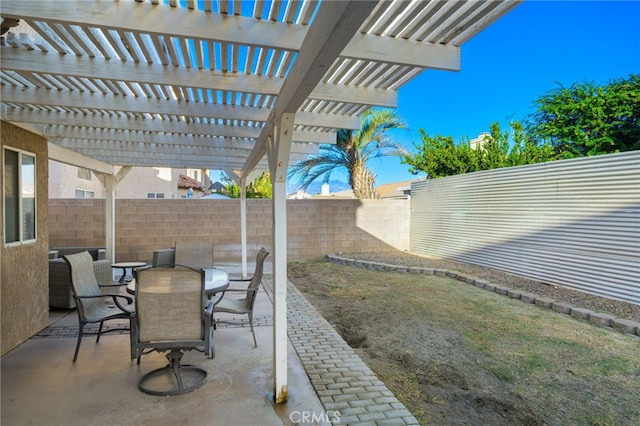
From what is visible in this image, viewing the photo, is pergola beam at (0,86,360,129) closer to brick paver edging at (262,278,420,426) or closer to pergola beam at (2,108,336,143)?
pergola beam at (2,108,336,143)

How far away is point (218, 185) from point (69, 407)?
82.6 feet

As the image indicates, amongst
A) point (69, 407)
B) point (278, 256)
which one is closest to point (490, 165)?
point (278, 256)

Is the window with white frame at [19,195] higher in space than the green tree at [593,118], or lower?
lower

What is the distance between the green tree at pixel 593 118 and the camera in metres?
10.5

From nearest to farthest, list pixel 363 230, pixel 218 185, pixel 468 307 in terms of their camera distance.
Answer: pixel 468 307, pixel 363 230, pixel 218 185

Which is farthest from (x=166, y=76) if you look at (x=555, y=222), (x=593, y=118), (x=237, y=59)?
(x=593, y=118)

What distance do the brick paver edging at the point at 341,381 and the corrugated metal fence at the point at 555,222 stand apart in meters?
4.45

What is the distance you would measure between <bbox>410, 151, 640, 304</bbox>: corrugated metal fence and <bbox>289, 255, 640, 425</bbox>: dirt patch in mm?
1265

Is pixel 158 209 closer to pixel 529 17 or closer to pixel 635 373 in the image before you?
pixel 635 373

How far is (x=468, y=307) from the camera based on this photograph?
579 centimetres

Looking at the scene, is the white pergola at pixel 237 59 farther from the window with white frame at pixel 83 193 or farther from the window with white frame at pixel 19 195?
the window with white frame at pixel 83 193

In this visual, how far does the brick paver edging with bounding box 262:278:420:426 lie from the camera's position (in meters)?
2.65

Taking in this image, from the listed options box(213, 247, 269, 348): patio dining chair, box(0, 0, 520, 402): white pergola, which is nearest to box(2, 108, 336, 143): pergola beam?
box(0, 0, 520, 402): white pergola

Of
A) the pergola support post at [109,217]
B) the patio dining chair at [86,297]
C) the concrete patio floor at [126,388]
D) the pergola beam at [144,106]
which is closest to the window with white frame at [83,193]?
the pergola support post at [109,217]
